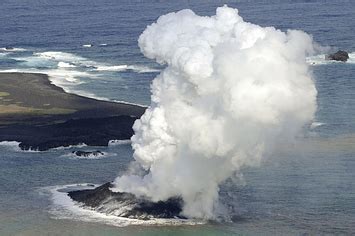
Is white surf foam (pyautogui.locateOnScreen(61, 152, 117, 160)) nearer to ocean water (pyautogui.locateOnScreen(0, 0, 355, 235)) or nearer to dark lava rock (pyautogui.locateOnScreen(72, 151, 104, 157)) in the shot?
dark lava rock (pyautogui.locateOnScreen(72, 151, 104, 157))

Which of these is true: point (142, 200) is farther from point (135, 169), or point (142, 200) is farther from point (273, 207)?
point (273, 207)

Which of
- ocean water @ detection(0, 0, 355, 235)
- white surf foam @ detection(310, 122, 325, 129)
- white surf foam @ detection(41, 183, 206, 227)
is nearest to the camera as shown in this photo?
ocean water @ detection(0, 0, 355, 235)

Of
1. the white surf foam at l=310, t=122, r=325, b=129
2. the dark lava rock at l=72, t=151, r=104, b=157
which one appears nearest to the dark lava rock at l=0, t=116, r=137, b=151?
the dark lava rock at l=72, t=151, r=104, b=157

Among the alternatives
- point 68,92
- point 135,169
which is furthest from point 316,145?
point 68,92

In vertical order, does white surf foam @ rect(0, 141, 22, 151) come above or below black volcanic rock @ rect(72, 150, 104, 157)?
below

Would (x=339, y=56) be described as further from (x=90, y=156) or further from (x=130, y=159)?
(x=90, y=156)

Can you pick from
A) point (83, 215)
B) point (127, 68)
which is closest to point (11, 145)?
point (83, 215)

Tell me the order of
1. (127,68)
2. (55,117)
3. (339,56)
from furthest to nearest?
(127,68), (339,56), (55,117)
